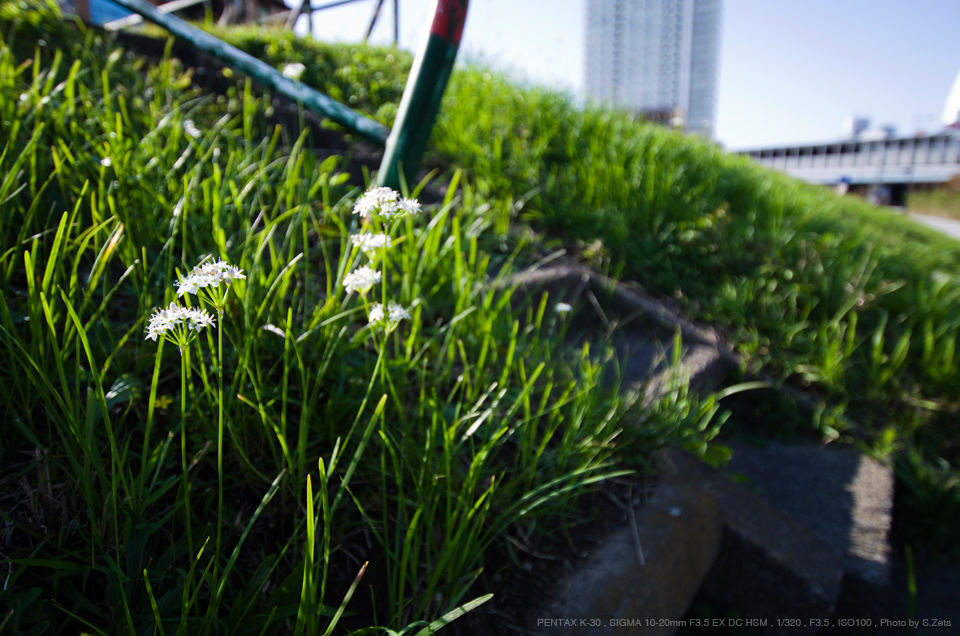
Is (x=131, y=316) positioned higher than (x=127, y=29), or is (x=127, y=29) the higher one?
(x=127, y=29)

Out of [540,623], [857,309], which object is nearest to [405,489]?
[540,623]

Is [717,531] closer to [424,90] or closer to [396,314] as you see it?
[396,314]

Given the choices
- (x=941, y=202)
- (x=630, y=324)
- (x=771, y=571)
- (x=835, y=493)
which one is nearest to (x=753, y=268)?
(x=630, y=324)

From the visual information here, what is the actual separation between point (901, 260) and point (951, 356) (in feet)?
4.04

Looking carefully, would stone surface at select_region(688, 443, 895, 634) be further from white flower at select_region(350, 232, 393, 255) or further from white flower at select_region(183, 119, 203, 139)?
white flower at select_region(183, 119, 203, 139)

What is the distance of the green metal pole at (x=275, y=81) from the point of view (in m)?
1.82

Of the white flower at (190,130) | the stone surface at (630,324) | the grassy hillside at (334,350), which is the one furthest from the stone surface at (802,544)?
the white flower at (190,130)

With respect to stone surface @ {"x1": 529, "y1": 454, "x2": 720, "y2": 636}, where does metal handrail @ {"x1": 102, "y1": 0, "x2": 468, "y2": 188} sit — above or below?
above

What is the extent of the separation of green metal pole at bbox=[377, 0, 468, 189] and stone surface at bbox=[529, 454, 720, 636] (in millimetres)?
1107

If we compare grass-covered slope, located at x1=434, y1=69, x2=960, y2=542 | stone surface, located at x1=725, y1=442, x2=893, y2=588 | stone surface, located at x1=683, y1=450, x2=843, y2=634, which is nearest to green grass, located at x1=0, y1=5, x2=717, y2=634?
stone surface, located at x1=683, y1=450, x2=843, y2=634

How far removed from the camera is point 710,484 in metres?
1.40

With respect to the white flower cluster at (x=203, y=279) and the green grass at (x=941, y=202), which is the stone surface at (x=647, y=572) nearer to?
the white flower cluster at (x=203, y=279)

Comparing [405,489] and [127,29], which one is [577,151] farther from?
[127,29]

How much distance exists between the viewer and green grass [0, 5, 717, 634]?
2.14 feet
